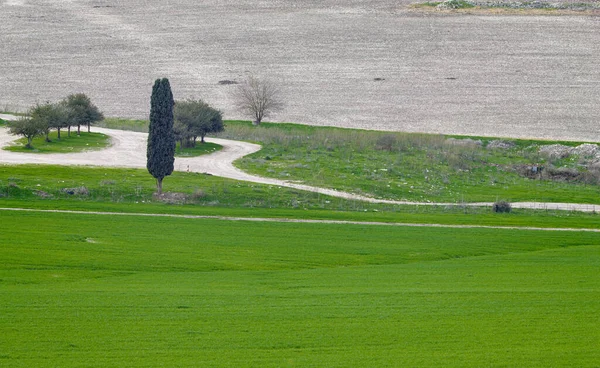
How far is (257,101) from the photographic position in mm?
85188

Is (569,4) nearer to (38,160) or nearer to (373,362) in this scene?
(38,160)

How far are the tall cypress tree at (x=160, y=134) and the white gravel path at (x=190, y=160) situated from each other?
6992 millimetres

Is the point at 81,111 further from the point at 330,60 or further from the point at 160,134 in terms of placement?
the point at 330,60

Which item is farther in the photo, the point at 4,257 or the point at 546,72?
the point at 546,72

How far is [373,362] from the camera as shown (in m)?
22.7

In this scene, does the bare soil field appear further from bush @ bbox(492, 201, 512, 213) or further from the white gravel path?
bush @ bbox(492, 201, 512, 213)

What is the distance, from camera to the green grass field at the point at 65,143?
62719 millimetres

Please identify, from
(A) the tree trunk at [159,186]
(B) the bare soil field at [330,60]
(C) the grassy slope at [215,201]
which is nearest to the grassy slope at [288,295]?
(C) the grassy slope at [215,201]

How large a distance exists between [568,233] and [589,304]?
15765mm

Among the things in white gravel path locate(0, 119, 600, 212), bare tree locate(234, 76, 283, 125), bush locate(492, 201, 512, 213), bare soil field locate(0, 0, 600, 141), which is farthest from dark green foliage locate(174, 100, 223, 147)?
bush locate(492, 201, 512, 213)

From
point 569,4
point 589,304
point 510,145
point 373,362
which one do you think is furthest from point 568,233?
point 569,4

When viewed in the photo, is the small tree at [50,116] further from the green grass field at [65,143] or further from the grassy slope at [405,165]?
the grassy slope at [405,165]

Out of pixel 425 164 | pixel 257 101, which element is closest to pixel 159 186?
pixel 425 164

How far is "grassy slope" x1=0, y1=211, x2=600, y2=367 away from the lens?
76.3 feet
